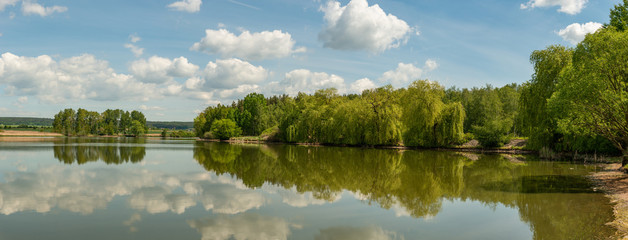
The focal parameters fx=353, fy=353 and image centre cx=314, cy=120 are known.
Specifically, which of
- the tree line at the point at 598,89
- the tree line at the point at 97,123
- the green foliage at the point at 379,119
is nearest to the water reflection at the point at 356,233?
the tree line at the point at 598,89

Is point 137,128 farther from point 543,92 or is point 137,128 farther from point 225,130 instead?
point 543,92

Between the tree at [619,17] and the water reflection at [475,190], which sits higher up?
the tree at [619,17]

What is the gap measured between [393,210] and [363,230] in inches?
101

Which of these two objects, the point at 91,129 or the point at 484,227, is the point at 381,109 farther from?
the point at 91,129

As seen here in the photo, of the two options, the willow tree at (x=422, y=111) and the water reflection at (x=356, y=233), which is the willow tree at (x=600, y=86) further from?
the willow tree at (x=422, y=111)

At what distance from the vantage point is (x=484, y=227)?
358 inches

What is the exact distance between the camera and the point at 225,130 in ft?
271

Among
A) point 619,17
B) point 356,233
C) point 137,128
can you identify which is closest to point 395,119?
point 619,17

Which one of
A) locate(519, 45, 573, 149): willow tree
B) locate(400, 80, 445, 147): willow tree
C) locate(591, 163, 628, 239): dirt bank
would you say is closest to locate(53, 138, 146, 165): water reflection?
locate(591, 163, 628, 239): dirt bank

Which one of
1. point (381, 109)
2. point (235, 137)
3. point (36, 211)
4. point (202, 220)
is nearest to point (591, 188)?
point (202, 220)

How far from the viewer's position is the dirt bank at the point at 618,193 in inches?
340

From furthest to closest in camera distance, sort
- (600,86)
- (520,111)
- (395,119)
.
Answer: (395,119)
(520,111)
(600,86)

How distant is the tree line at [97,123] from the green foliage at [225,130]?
177 feet

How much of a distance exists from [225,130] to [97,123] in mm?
68150
